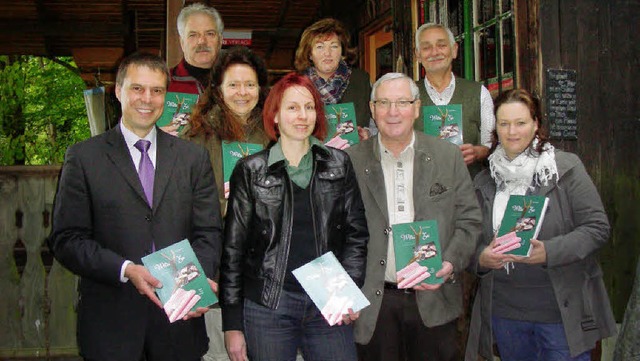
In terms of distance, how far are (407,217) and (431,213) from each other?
0.12 m

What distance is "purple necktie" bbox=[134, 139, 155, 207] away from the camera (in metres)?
3.09

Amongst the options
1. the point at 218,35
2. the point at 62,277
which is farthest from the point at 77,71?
the point at 218,35

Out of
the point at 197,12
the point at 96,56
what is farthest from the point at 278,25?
the point at 197,12

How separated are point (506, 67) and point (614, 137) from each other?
0.94 metres

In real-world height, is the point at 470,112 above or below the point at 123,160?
above

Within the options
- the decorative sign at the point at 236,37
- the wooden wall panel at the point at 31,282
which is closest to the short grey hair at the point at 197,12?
the wooden wall panel at the point at 31,282

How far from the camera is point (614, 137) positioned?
5.03 meters

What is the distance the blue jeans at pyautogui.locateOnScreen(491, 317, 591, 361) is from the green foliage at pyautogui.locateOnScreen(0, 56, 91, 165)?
1160 cm

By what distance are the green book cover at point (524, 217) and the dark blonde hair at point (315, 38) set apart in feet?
5.27

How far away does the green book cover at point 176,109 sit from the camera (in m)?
3.94

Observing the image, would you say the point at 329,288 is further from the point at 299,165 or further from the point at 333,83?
the point at 333,83

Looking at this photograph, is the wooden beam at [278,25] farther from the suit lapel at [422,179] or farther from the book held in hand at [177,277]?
the book held in hand at [177,277]

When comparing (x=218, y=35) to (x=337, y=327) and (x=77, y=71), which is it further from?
(x=77, y=71)

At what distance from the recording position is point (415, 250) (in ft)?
10.8
